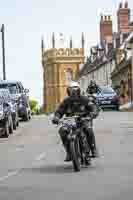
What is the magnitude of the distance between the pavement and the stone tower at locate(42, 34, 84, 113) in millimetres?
152184

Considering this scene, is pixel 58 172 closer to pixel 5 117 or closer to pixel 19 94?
pixel 5 117

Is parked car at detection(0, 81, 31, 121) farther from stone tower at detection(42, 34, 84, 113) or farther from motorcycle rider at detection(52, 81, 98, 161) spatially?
stone tower at detection(42, 34, 84, 113)

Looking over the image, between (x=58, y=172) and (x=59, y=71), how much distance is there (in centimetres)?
16554

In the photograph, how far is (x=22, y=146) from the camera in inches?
890

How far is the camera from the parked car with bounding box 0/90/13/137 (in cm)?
2734

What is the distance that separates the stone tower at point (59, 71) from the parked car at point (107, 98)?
12464 cm

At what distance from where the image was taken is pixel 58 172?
15.0 meters

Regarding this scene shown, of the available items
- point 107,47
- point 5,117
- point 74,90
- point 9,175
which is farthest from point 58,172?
point 107,47

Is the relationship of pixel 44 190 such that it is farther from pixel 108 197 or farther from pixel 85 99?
pixel 85 99

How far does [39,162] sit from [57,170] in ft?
6.48

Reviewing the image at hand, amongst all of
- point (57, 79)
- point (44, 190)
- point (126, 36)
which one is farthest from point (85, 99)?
point (57, 79)

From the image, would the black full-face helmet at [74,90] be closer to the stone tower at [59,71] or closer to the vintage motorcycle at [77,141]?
the vintage motorcycle at [77,141]

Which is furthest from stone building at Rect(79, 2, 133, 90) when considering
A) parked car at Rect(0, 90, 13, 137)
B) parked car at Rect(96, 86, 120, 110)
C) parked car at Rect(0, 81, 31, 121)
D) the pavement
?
the pavement

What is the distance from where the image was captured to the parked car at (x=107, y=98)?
49.4 metres
